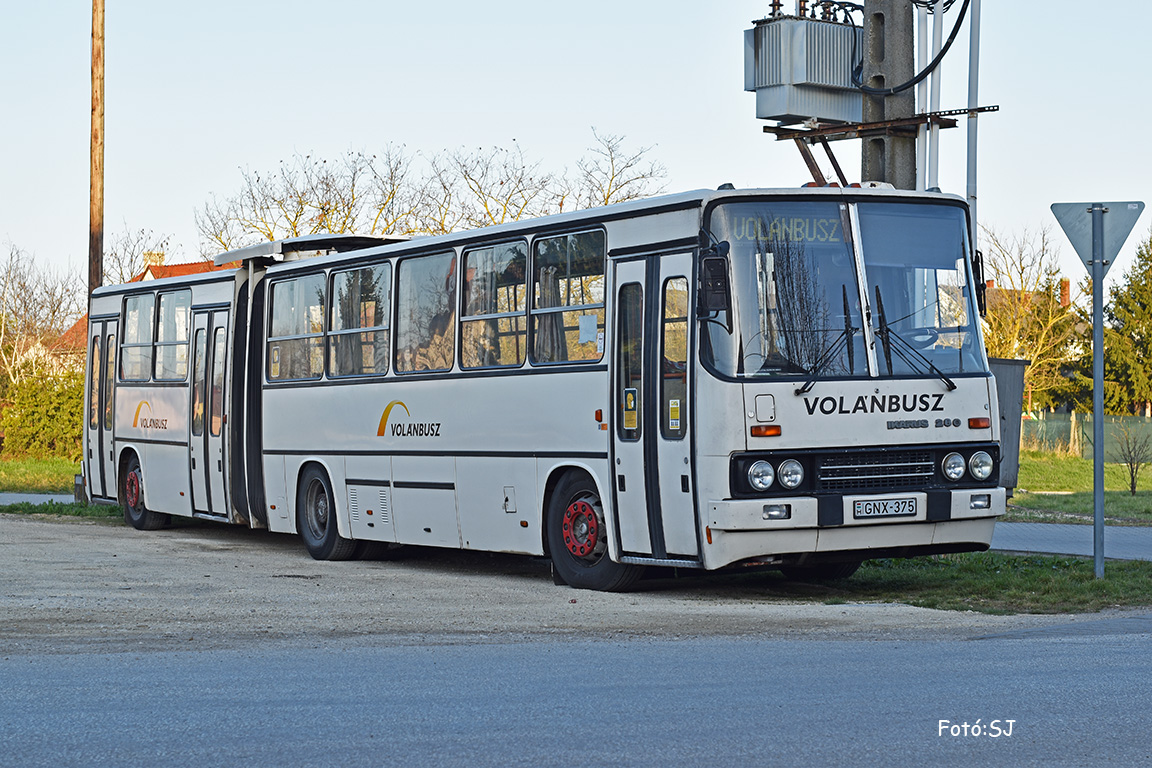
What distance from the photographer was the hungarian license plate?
38.3 ft

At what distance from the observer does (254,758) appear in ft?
20.2

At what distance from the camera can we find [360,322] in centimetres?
1627

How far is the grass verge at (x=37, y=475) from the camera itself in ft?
105

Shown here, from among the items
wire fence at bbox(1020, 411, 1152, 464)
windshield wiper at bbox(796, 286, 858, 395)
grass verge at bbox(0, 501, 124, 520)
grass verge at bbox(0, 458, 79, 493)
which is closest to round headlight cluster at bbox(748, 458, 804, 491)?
windshield wiper at bbox(796, 286, 858, 395)

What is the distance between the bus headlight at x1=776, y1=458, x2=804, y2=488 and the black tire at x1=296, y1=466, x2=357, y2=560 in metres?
6.53

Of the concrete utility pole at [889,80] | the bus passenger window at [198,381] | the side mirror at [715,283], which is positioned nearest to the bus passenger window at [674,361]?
the side mirror at [715,283]

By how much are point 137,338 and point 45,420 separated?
2424 centimetres

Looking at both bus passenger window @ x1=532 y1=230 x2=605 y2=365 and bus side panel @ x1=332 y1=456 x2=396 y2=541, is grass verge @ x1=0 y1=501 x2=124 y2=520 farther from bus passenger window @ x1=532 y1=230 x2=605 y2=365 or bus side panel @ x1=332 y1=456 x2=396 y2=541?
bus passenger window @ x1=532 y1=230 x2=605 y2=365

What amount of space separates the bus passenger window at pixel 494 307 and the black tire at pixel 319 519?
3132 millimetres

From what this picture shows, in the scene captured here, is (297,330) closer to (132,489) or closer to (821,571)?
(132,489)

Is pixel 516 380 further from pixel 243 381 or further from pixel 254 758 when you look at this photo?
pixel 254 758

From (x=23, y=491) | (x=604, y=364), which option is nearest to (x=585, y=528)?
(x=604, y=364)

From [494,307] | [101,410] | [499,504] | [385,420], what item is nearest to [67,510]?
[101,410]

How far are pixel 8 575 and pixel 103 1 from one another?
15.8 m
